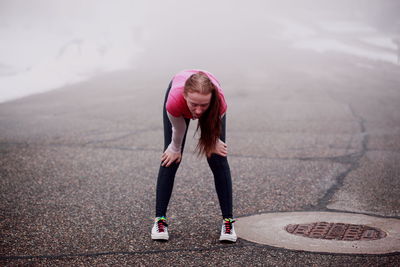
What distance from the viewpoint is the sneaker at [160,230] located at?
3.07 metres

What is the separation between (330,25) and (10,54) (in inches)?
1135

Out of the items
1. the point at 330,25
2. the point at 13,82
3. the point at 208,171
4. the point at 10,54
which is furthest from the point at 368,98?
the point at 330,25

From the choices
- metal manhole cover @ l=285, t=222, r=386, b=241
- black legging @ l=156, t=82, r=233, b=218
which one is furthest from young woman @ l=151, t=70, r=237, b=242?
metal manhole cover @ l=285, t=222, r=386, b=241

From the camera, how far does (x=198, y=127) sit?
112 inches

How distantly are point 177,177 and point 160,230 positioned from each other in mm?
1564

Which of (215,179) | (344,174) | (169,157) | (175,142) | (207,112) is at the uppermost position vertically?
(207,112)

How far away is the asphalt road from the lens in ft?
9.69

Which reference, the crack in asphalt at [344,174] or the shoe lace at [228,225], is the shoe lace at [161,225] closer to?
the shoe lace at [228,225]

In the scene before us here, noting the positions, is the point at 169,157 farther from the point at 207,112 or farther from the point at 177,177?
the point at 177,177

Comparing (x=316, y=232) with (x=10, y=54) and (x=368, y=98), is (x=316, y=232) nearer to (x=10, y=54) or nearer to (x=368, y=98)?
(x=368, y=98)

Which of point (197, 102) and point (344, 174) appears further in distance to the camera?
point (344, 174)

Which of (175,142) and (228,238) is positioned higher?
(175,142)

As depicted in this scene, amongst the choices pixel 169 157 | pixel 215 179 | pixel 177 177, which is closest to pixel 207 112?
pixel 169 157

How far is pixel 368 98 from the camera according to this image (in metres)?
9.64
